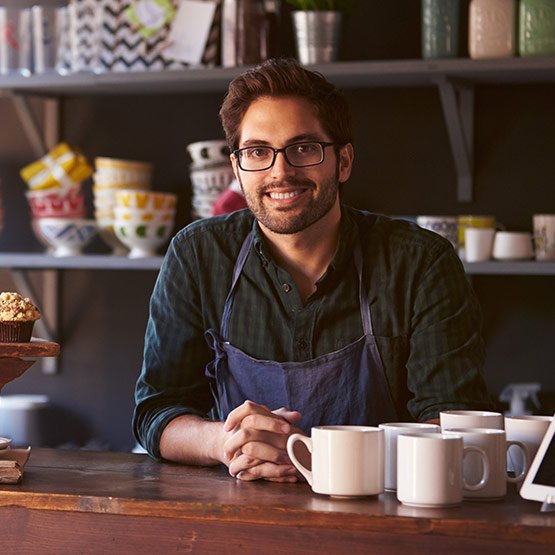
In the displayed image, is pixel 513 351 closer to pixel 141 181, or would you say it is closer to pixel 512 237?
pixel 512 237

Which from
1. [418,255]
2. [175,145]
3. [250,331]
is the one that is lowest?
[250,331]

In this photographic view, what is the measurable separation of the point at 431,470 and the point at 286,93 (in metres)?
0.84

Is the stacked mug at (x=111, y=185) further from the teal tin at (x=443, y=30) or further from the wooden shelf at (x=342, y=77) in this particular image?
the teal tin at (x=443, y=30)

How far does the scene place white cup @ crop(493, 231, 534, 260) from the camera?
2.65 meters

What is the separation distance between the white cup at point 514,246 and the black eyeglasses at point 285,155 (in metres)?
0.85

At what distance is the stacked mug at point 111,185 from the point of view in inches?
119

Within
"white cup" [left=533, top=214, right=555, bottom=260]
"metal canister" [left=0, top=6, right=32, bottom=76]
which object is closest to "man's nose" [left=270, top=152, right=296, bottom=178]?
"white cup" [left=533, top=214, right=555, bottom=260]

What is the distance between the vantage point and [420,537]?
128cm

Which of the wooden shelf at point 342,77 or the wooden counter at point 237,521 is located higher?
the wooden shelf at point 342,77

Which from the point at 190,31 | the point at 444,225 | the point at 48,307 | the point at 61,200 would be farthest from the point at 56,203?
the point at 444,225

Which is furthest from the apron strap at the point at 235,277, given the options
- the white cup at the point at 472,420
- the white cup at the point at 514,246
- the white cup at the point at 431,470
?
the white cup at the point at 514,246

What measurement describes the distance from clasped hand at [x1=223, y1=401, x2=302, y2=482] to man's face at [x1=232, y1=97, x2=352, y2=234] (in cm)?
41

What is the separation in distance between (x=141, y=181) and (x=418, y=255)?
4.18 feet

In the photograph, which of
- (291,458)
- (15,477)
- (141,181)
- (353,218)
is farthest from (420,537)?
(141,181)
